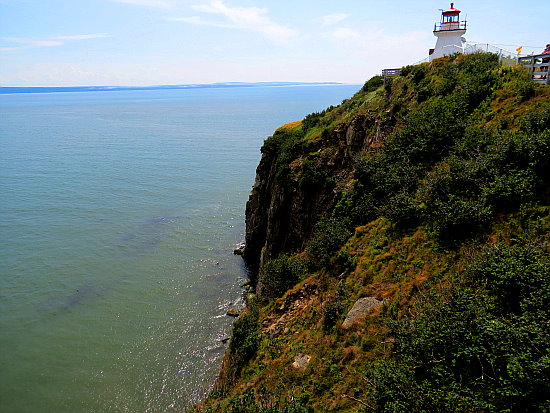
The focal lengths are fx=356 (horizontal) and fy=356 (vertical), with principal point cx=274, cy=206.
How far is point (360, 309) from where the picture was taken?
14.5 meters

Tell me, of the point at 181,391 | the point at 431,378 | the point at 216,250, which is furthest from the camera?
the point at 216,250

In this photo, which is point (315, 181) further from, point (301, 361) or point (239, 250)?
point (301, 361)

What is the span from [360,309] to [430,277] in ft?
9.87

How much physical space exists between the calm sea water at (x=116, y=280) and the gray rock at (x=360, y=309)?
14715mm

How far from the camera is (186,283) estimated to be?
35781 mm

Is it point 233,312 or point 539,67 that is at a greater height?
point 539,67

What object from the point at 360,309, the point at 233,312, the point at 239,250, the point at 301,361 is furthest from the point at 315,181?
the point at 301,361

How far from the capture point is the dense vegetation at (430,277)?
9664 mm

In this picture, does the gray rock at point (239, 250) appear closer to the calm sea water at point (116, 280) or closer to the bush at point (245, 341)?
the calm sea water at point (116, 280)

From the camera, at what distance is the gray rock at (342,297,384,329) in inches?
556

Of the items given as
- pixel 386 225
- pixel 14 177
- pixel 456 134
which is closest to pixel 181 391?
pixel 386 225

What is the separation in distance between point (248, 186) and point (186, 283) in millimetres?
29208

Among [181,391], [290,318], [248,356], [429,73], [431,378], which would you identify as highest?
[429,73]

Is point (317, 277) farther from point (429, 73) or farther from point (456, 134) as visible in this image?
point (429, 73)
